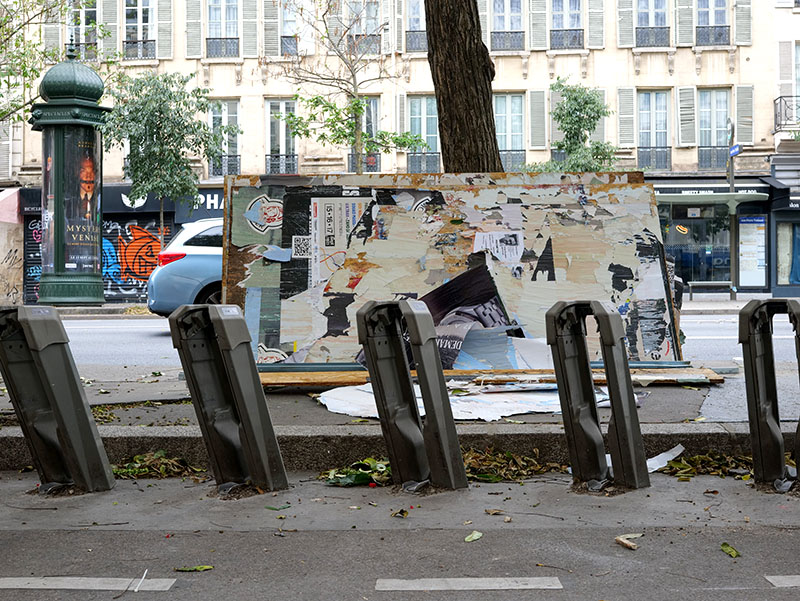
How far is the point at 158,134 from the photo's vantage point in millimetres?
25016

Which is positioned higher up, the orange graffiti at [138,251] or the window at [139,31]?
the window at [139,31]

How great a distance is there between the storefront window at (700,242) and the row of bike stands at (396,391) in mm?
24592

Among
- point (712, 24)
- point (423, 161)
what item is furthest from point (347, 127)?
point (712, 24)

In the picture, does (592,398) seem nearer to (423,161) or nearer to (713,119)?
(423,161)

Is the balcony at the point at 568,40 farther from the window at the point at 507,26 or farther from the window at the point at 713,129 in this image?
the window at the point at 713,129

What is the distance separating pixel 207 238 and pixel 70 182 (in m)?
1.94

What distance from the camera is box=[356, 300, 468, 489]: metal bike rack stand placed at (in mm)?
4441

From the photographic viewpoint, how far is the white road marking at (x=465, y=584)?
3279mm

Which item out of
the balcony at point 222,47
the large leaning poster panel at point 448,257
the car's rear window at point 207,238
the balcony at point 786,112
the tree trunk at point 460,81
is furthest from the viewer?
the balcony at point 222,47

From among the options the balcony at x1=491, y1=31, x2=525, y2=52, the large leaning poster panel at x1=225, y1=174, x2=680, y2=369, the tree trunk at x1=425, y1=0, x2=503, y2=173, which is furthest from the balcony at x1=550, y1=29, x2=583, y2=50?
the large leaning poster panel at x1=225, y1=174, x2=680, y2=369

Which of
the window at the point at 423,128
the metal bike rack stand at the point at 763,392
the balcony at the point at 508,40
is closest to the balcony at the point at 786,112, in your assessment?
the balcony at the point at 508,40

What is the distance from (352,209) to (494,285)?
1230 millimetres

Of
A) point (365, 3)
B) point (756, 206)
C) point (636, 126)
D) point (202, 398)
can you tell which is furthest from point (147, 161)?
point (202, 398)

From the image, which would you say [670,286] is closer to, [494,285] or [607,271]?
[607,271]
